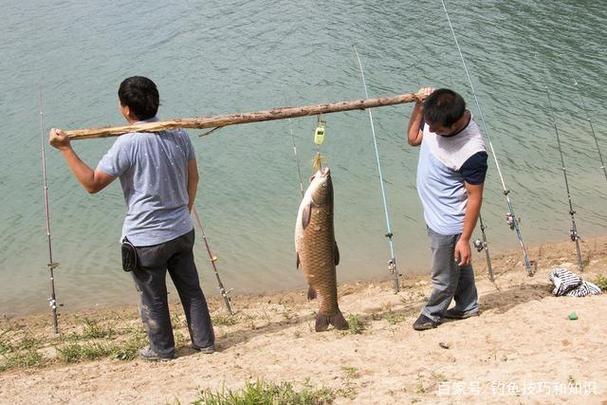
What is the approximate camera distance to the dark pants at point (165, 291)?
203 inches

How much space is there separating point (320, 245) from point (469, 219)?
1.14m

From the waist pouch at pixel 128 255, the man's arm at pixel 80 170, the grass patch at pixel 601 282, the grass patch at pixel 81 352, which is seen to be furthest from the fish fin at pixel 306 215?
the grass patch at pixel 601 282

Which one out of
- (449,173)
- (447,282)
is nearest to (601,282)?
(447,282)

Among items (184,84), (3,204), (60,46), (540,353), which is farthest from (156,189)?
(60,46)

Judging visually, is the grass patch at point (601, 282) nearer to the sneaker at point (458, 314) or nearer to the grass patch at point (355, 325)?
the sneaker at point (458, 314)

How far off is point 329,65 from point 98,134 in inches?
438

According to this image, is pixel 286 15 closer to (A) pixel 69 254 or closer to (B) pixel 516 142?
(B) pixel 516 142

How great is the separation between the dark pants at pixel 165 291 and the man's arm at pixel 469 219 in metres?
2.03

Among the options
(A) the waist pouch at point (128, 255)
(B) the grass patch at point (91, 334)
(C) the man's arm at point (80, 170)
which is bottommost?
(B) the grass patch at point (91, 334)

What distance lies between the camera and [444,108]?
4.86 metres

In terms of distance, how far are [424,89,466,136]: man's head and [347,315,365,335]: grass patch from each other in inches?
72.9

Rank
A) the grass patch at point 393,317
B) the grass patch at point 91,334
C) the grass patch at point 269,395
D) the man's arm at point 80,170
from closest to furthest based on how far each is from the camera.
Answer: the grass patch at point 269,395
the man's arm at point 80,170
the grass patch at point 393,317
the grass patch at point 91,334

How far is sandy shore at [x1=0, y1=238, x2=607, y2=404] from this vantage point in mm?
4453

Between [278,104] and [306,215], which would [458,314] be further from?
[278,104]
